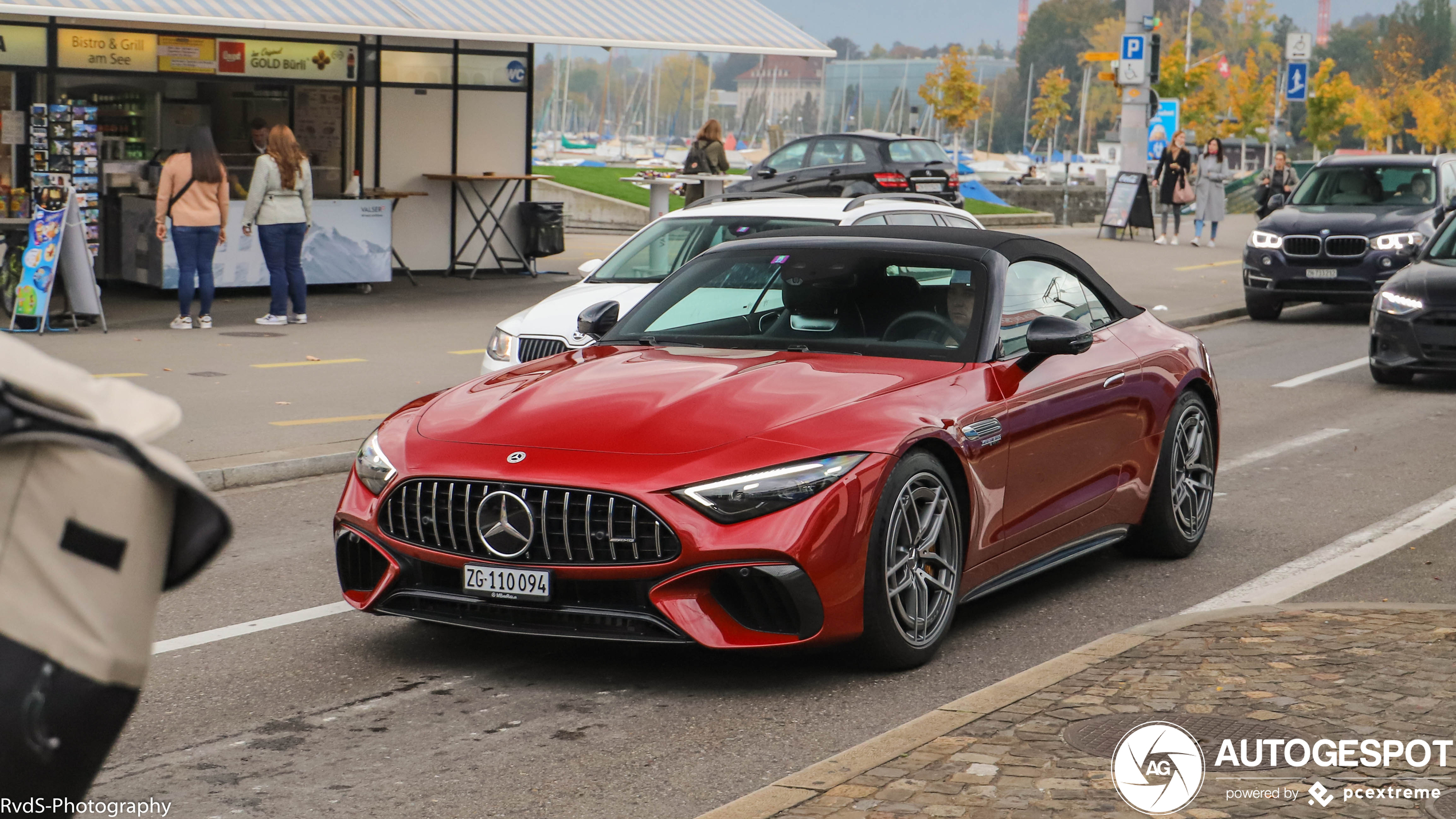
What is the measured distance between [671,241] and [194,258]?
6114 millimetres

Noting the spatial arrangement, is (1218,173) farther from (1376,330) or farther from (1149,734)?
(1149,734)

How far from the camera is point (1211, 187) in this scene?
3066 centimetres

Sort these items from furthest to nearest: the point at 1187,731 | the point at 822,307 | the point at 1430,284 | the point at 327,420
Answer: the point at 1430,284 → the point at 327,420 → the point at 822,307 → the point at 1187,731

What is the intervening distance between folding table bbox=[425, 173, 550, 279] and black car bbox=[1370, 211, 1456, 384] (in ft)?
34.9

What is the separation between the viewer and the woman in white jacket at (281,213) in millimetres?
16281

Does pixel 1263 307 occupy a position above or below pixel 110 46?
below

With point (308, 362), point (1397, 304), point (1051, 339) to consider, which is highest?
point (1051, 339)

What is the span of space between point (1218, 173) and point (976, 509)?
2558 cm

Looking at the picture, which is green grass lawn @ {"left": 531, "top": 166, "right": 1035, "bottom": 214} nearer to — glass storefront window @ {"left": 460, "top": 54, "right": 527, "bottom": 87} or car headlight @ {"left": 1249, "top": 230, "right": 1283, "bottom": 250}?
glass storefront window @ {"left": 460, "top": 54, "right": 527, "bottom": 87}

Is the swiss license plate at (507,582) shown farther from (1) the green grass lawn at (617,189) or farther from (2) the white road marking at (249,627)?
(1) the green grass lawn at (617,189)

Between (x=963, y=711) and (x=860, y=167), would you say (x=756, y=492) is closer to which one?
(x=963, y=711)

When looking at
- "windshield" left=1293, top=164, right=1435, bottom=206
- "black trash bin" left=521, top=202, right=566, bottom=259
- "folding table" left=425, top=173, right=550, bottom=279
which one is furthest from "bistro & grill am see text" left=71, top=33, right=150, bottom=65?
"windshield" left=1293, top=164, right=1435, bottom=206

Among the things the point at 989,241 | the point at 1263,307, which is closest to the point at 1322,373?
the point at 1263,307

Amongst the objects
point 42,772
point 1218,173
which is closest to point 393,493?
point 42,772
